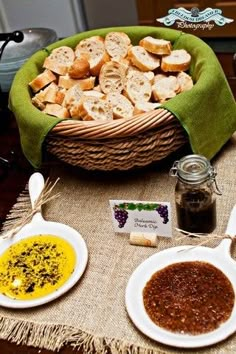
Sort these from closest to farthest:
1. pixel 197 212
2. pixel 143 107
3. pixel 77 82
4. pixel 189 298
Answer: pixel 189 298
pixel 197 212
pixel 143 107
pixel 77 82

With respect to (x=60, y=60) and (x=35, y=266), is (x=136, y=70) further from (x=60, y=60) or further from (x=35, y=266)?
(x=35, y=266)

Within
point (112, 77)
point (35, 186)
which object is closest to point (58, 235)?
point (35, 186)

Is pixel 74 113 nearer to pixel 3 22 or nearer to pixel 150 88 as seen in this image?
pixel 150 88

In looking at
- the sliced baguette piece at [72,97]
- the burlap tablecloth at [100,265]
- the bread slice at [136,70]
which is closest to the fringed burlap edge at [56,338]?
the burlap tablecloth at [100,265]

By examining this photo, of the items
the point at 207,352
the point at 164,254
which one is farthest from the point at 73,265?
the point at 207,352

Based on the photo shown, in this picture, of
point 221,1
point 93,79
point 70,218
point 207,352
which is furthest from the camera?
point 221,1

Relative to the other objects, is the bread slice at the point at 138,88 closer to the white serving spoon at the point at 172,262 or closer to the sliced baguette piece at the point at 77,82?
the sliced baguette piece at the point at 77,82
